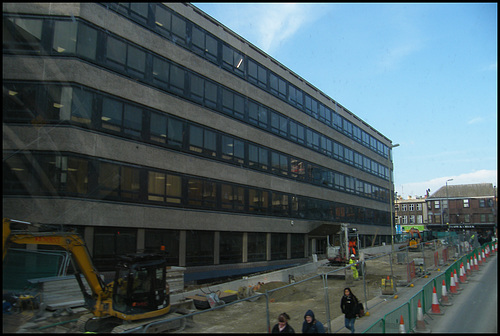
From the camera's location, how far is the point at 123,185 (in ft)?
65.4

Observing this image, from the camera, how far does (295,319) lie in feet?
47.0

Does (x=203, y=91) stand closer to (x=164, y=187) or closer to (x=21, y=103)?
(x=164, y=187)

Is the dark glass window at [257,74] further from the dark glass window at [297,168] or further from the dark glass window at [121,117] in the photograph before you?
the dark glass window at [121,117]

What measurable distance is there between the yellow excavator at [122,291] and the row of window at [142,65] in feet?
32.9

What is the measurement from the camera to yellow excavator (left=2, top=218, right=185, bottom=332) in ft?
40.2

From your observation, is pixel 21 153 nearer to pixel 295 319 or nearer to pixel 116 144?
pixel 116 144

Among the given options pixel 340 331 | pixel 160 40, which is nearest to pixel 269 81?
pixel 160 40

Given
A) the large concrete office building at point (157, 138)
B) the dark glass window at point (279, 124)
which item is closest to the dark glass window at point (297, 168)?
the large concrete office building at point (157, 138)

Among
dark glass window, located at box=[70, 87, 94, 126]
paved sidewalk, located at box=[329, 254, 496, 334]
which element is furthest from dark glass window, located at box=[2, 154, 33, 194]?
paved sidewalk, located at box=[329, 254, 496, 334]

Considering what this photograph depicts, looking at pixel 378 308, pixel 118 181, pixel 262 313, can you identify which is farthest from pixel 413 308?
pixel 118 181

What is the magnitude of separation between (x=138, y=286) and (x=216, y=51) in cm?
1917

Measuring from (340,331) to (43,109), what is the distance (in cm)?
1584

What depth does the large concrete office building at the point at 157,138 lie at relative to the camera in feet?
57.4

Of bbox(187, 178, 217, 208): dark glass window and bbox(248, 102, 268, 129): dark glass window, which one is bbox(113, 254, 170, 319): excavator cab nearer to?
bbox(187, 178, 217, 208): dark glass window
